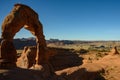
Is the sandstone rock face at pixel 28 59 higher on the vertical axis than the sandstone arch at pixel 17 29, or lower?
lower

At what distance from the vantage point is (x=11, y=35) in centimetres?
1753

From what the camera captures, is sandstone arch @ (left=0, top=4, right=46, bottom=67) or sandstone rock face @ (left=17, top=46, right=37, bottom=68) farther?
sandstone rock face @ (left=17, top=46, right=37, bottom=68)

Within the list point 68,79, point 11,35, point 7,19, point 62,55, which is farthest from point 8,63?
point 62,55

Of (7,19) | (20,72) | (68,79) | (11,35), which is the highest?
(7,19)

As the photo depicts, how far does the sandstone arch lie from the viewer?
17.1 m

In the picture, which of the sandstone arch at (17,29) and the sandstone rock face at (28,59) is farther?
the sandstone rock face at (28,59)

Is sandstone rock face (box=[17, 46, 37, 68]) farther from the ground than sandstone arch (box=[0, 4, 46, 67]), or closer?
closer

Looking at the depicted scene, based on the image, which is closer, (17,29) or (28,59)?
(17,29)

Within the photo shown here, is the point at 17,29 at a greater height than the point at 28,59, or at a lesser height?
greater

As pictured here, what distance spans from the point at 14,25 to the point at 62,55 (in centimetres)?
Answer: 3602

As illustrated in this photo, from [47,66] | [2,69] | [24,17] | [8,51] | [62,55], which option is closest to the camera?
[2,69]

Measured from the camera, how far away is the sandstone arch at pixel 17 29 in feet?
56.0

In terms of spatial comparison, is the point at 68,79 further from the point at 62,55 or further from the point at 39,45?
the point at 62,55

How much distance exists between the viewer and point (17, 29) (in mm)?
18406
